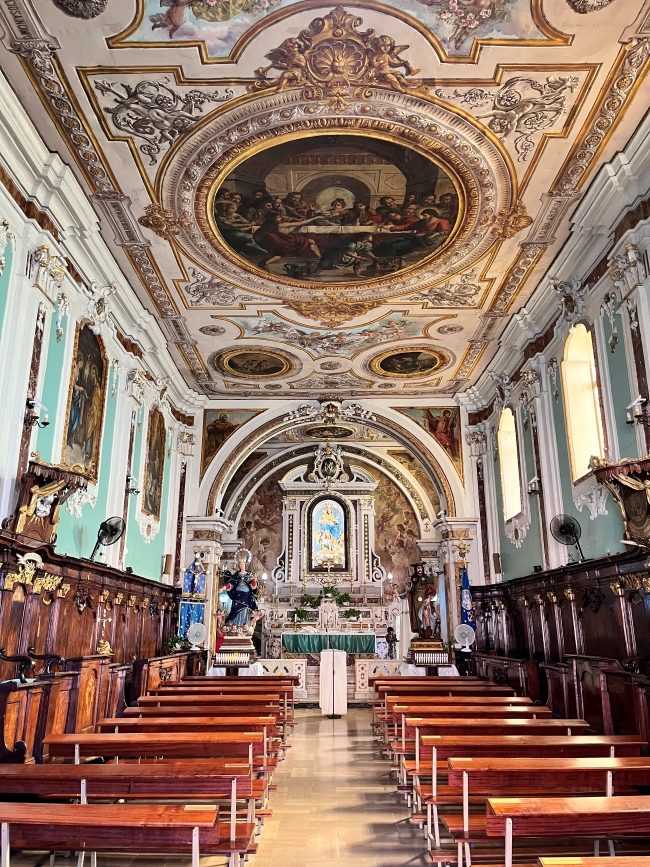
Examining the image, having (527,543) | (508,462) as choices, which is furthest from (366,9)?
(508,462)

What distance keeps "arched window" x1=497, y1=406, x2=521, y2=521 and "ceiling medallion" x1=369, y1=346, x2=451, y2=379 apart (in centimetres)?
193

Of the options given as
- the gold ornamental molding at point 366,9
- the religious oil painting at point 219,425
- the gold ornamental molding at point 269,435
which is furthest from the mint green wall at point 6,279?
the religious oil painting at point 219,425

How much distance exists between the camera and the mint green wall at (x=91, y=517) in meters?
9.53

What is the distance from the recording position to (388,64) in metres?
7.38

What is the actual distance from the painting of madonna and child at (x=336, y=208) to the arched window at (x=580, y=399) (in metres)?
2.84

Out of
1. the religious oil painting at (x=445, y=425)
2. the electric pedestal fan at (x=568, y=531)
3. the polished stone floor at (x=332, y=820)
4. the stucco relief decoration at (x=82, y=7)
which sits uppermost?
the stucco relief decoration at (x=82, y=7)

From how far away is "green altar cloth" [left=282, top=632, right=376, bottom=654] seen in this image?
20438mm

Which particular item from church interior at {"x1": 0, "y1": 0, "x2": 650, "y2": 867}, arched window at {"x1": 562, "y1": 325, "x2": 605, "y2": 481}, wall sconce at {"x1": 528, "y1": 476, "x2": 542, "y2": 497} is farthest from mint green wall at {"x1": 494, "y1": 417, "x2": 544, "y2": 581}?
arched window at {"x1": 562, "y1": 325, "x2": 605, "y2": 481}

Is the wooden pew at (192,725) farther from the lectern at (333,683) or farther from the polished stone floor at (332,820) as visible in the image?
the lectern at (333,683)

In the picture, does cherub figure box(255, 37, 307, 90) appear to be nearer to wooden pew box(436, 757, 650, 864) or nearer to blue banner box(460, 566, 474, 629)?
wooden pew box(436, 757, 650, 864)

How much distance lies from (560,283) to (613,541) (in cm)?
417

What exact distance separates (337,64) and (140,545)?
31.7 ft

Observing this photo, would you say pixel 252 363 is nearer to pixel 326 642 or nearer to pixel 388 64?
pixel 388 64

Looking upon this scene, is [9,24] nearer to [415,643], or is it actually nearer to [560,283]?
[560,283]
